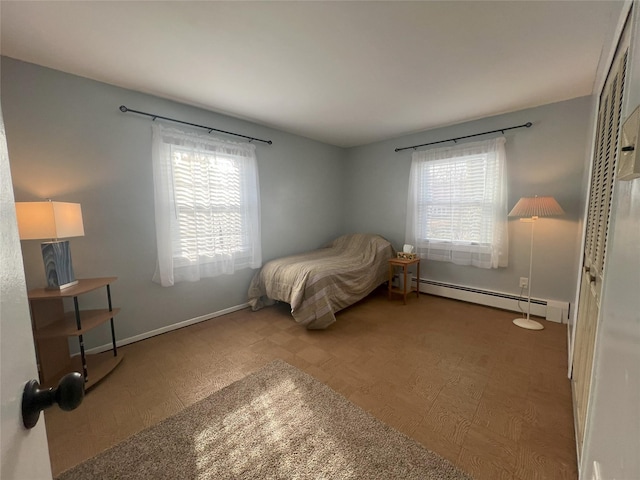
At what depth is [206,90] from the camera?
2445 millimetres

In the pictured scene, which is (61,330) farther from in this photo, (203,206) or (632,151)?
(632,151)

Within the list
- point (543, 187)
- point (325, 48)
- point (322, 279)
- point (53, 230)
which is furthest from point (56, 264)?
point (543, 187)

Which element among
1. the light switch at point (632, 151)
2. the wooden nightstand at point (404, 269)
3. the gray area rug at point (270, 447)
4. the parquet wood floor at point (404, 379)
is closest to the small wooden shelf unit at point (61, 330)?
the parquet wood floor at point (404, 379)

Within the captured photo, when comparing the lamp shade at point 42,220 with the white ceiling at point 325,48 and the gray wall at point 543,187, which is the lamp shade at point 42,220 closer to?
the white ceiling at point 325,48

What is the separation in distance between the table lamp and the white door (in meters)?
1.74

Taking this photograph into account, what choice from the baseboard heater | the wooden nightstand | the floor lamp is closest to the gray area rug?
the wooden nightstand

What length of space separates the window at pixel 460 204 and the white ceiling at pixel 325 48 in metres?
0.69

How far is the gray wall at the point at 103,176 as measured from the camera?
2.00 metres

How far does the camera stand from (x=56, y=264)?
1909 millimetres

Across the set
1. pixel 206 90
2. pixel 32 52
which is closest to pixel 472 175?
pixel 206 90

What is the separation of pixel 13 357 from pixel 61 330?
196cm

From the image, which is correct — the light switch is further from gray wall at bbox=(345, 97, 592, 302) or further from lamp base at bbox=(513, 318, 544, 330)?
lamp base at bbox=(513, 318, 544, 330)

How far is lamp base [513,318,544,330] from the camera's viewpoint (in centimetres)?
270

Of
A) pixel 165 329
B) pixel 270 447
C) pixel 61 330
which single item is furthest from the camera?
pixel 165 329
